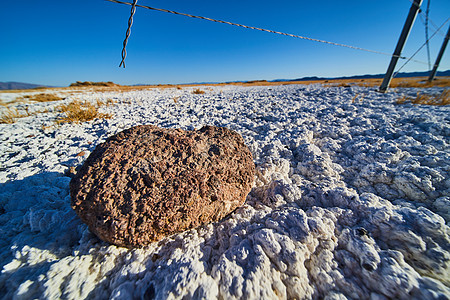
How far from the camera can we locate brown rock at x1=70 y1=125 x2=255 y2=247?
101 centimetres

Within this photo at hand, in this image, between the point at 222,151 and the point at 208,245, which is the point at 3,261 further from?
the point at 222,151

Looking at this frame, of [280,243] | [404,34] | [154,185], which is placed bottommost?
[280,243]

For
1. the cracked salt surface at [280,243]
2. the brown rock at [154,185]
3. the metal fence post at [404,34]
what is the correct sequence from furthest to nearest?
1. the metal fence post at [404,34]
2. the brown rock at [154,185]
3. the cracked salt surface at [280,243]

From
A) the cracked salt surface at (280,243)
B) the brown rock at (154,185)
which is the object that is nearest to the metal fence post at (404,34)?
the cracked salt surface at (280,243)

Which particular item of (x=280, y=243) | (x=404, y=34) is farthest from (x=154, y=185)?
(x=404, y=34)

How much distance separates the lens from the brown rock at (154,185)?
3.31 feet

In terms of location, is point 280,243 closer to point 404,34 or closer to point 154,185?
point 154,185

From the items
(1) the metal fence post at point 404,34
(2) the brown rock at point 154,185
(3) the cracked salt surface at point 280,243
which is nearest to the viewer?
(3) the cracked salt surface at point 280,243

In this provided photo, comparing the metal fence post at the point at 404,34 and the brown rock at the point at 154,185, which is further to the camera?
the metal fence post at the point at 404,34

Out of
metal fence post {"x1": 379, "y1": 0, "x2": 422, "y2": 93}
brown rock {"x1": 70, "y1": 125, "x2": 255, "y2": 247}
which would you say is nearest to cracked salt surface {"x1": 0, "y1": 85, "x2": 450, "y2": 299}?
brown rock {"x1": 70, "y1": 125, "x2": 255, "y2": 247}

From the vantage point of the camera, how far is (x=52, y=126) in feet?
11.2

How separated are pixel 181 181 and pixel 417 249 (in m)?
1.42

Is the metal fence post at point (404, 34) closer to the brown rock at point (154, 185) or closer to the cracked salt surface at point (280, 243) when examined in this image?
the cracked salt surface at point (280, 243)

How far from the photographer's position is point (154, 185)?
1.09 meters
